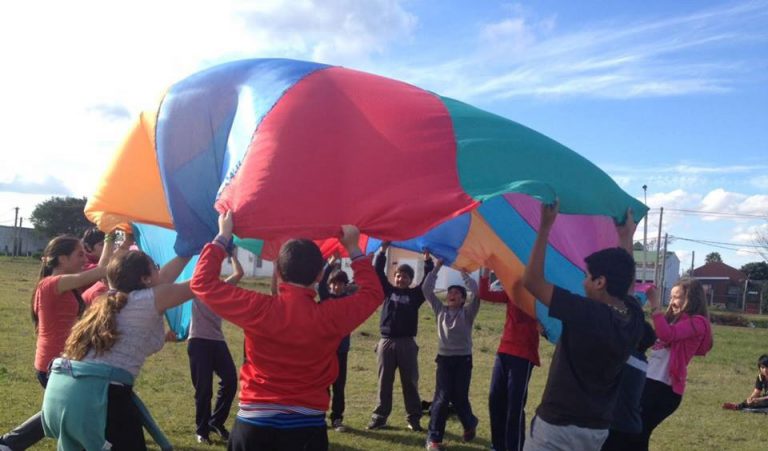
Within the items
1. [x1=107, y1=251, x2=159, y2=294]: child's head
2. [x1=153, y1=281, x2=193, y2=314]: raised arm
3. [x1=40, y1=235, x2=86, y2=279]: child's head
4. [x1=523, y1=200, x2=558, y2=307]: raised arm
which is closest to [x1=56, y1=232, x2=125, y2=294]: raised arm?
[x1=40, y1=235, x2=86, y2=279]: child's head

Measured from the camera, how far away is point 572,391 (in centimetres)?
385

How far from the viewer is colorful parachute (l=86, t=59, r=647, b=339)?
13.4 feet

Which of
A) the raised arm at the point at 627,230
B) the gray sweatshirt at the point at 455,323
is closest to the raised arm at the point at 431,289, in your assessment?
the gray sweatshirt at the point at 455,323

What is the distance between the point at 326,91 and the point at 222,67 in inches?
32.5

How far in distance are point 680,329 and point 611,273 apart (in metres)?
2.39

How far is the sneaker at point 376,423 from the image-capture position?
8391mm

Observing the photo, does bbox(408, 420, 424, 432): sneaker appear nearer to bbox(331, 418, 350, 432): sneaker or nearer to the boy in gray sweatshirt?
the boy in gray sweatshirt

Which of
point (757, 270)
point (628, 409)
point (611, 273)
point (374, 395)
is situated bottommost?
point (374, 395)

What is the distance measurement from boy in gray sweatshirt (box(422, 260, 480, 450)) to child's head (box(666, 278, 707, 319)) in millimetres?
2023

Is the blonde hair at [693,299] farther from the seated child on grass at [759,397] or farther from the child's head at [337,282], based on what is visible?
the seated child on grass at [759,397]

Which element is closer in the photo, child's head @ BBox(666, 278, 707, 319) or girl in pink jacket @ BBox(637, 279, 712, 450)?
girl in pink jacket @ BBox(637, 279, 712, 450)

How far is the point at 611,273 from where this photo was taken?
3.85 metres

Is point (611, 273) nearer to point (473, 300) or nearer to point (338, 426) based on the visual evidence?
point (473, 300)

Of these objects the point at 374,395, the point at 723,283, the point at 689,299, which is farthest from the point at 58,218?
the point at 689,299
